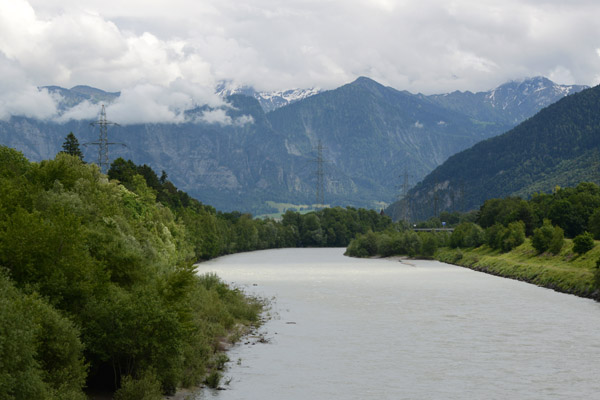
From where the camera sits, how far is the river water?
1587 inches

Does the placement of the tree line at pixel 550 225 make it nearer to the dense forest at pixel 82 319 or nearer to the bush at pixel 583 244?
the bush at pixel 583 244

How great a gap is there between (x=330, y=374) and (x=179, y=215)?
14225cm

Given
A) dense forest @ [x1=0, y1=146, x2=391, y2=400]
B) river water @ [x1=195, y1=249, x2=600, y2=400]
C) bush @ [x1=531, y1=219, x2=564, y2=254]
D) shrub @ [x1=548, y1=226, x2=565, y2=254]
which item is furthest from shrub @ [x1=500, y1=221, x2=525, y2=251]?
dense forest @ [x1=0, y1=146, x2=391, y2=400]

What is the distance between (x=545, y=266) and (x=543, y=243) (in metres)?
9.44

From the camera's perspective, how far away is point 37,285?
31.5 meters

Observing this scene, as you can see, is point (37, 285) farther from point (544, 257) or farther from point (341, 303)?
A: point (544, 257)

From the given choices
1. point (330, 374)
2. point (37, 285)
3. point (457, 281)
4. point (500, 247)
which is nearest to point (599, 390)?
point (330, 374)

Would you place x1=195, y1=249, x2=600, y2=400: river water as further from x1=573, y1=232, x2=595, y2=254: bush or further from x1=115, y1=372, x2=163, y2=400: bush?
x1=573, y1=232, x2=595, y2=254: bush

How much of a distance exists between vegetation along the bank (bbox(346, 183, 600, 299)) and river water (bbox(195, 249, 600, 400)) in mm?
6020

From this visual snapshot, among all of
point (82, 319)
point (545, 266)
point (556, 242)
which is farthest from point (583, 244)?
point (82, 319)

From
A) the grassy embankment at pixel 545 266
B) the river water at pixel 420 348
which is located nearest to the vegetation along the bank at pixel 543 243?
the grassy embankment at pixel 545 266

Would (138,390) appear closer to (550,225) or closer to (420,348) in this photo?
(420,348)

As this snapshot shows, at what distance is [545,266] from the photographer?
11444 cm

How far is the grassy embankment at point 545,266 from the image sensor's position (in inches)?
3694
